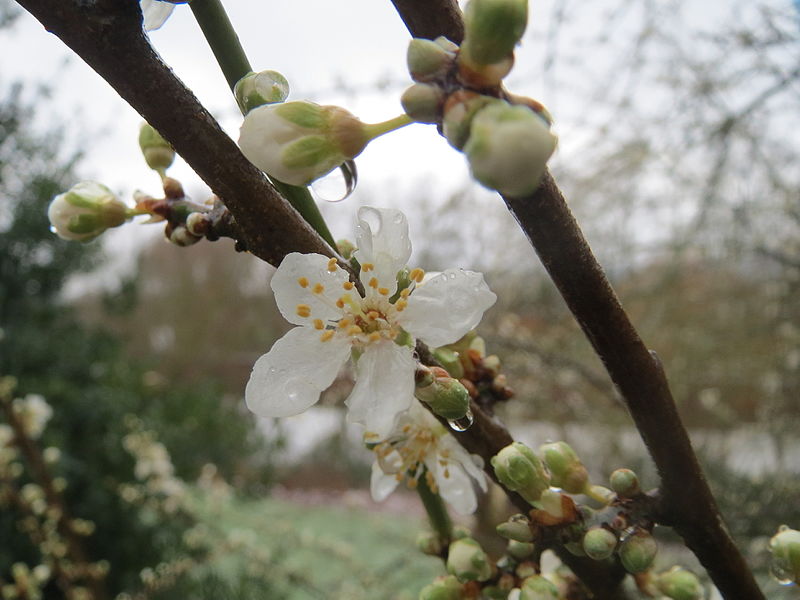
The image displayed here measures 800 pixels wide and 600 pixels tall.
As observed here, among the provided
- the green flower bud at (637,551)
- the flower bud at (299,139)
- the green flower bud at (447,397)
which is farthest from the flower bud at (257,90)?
the green flower bud at (637,551)

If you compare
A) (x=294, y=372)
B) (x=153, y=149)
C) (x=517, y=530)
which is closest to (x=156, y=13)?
(x=153, y=149)

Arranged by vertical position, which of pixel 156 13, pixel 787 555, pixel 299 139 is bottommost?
pixel 787 555

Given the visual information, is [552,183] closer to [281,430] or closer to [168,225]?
[168,225]

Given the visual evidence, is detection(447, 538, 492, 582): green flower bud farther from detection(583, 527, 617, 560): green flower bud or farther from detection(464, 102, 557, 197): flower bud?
detection(464, 102, 557, 197): flower bud

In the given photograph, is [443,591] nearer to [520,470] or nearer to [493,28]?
[520,470]

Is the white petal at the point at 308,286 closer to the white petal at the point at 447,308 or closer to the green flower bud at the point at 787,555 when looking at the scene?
the white petal at the point at 447,308

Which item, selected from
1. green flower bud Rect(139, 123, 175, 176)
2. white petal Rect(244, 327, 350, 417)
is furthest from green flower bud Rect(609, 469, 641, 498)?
green flower bud Rect(139, 123, 175, 176)
